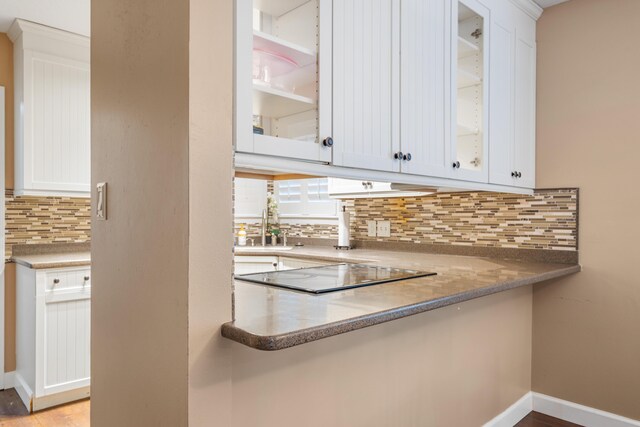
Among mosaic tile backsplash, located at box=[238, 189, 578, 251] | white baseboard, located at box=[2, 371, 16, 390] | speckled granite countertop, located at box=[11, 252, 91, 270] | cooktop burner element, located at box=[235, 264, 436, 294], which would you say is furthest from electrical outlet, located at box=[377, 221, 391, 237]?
white baseboard, located at box=[2, 371, 16, 390]

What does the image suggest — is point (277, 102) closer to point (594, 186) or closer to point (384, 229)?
point (384, 229)

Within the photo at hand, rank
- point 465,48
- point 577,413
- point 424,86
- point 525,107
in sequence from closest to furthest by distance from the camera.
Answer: point 424,86
point 465,48
point 577,413
point 525,107

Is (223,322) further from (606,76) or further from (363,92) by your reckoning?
(606,76)

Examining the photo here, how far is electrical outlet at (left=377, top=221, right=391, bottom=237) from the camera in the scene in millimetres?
3172

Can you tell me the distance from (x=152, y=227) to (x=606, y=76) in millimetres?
2581

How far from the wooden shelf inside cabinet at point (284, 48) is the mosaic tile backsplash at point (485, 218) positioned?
67.2 inches

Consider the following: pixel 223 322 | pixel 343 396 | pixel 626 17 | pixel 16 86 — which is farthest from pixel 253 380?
pixel 16 86

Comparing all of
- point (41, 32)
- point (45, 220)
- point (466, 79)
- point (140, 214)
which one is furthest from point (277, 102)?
point (45, 220)

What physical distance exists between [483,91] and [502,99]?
221 mm

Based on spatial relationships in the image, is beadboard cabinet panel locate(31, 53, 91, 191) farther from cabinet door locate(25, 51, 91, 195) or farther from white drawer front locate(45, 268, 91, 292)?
white drawer front locate(45, 268, 91, 292)

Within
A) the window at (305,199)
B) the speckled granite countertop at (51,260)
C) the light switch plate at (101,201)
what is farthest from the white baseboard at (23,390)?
the window at (305,199)

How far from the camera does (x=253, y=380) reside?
126 cm

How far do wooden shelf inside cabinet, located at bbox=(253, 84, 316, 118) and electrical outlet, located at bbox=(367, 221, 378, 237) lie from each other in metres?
1.82

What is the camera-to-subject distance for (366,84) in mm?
1714
